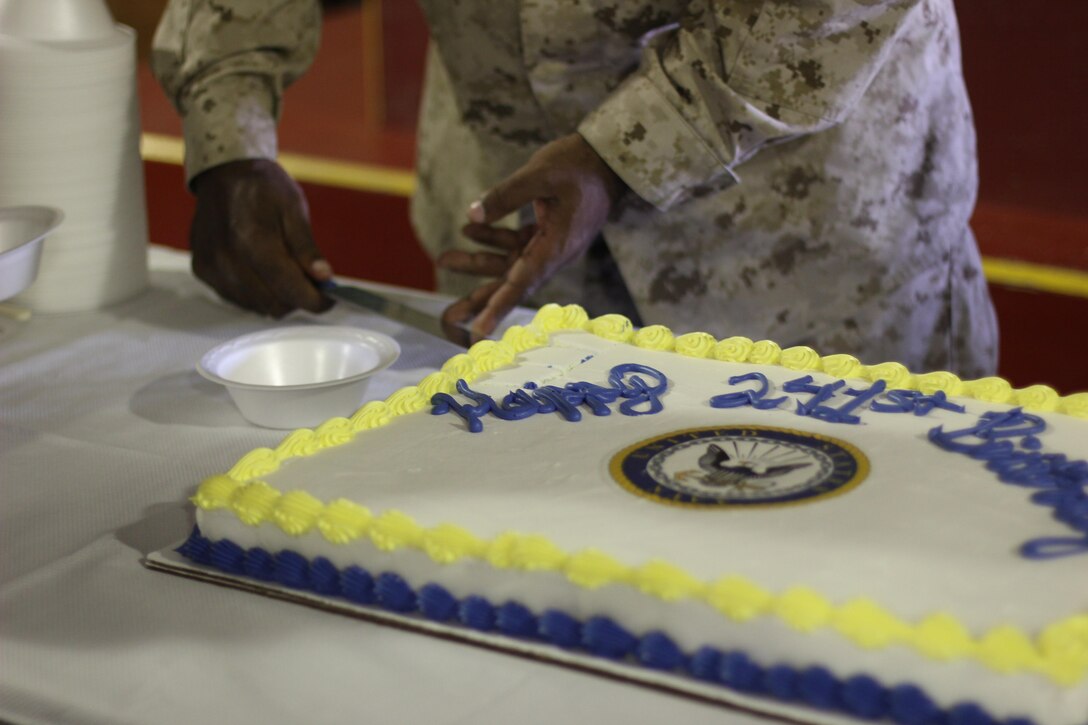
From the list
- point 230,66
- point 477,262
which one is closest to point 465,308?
point 477,262

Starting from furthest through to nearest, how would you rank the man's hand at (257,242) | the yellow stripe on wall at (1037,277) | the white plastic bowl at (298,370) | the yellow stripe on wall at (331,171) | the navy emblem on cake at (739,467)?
the yellow stripe on wall at (331,171) → the yellow stripe on wall at (1037,277) → the man's hand at (257,242) → the white plastic bowl at (298,370) → the navy emblem on cake at (739,467)

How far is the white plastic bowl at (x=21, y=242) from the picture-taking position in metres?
0.95

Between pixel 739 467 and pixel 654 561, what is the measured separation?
Answer: 0.12m

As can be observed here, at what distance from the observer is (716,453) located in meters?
0.69

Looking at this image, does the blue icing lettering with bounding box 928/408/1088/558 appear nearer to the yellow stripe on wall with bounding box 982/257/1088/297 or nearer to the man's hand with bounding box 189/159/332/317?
the man's hand with bounding box 189/159/332/317

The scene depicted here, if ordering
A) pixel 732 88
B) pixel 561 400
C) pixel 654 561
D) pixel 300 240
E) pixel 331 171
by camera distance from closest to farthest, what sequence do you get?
1. pixel 654 561
2. pixel 561 400
3. pixel 732 88
4. pixel 300 240
5. pixel 331 171

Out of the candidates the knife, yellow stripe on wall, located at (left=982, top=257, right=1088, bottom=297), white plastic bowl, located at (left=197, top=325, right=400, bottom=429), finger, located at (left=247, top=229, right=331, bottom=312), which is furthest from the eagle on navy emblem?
yellow stripe on wall, located at (left=982, top=257, right=1088, bottom=297)

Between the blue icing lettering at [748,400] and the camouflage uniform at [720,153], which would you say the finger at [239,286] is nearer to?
the camouflage uniform at [720,153]

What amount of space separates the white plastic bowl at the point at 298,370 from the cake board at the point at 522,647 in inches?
7.6

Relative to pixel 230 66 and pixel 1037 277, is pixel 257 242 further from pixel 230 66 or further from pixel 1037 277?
pixel 1037 277

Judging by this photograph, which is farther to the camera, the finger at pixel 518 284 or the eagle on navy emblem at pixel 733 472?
the finger at pixel 518 284

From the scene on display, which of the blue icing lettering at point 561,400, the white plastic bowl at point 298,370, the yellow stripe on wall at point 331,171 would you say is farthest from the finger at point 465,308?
the yellow stripe on wall at point 331,171

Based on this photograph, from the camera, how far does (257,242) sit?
117 cm

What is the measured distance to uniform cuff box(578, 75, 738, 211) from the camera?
1.08 metres
